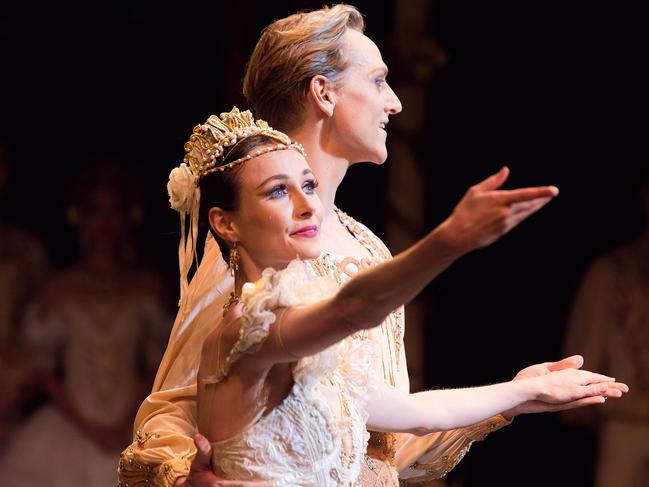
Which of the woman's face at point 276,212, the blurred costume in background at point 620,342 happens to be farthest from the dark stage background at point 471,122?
the woman's face at point 276,212

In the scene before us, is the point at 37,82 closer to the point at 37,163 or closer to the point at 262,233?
the point at 37,163

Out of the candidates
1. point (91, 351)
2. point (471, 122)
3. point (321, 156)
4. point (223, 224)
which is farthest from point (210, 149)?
point (91, 351)

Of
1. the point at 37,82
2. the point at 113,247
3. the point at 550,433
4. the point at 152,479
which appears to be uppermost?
the point at 37,82

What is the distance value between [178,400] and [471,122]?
2466 millimetres

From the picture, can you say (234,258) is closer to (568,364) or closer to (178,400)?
(178,400)

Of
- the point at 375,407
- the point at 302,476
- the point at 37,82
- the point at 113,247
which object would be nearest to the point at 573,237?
the point at 113,247

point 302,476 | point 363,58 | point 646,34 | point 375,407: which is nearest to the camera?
point 302,476

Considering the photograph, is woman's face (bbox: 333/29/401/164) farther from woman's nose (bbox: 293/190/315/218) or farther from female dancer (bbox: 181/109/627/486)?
woman's nose (bbox: 293/190/315/218)

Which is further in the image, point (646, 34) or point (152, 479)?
point (646, 34)

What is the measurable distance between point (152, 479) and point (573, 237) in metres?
2.67

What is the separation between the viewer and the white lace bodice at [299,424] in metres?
2.11

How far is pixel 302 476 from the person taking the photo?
2232 mm

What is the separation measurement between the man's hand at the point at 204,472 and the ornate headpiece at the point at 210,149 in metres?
0.44

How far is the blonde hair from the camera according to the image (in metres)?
2.75
